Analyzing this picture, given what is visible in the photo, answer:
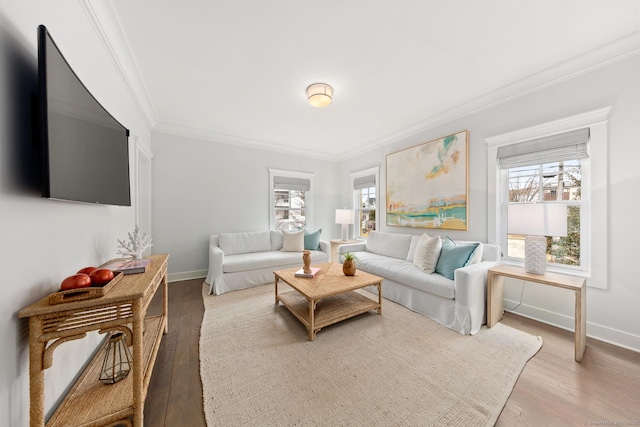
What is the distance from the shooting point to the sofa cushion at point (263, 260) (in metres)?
3.29

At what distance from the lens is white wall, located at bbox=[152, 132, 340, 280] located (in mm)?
3686

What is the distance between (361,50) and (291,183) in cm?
315

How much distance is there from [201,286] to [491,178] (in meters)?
4.31

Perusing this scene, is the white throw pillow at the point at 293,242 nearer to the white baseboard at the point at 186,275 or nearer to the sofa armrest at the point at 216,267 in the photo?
the sofa armrest at the point at 216,267

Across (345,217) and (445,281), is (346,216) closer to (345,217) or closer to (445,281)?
(345,217)

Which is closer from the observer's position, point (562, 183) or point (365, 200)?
point (562, 183)

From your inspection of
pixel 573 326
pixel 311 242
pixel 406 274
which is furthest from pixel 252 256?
pixel 573 326

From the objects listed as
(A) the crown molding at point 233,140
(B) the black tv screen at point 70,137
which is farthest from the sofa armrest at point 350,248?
(B) the black tv screen at point 70,137

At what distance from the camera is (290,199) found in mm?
4973

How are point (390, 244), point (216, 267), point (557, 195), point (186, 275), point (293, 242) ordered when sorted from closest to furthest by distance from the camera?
1. point (557, 195)
2. point (216, 267)
3. point (390, 244)
4. point (186, 275)
5. point (293, 242)

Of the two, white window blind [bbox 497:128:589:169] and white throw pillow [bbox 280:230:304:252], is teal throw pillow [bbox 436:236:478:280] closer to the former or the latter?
white window blind [bbox 497:128:589:169]

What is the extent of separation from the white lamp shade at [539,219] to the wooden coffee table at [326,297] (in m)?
1.38

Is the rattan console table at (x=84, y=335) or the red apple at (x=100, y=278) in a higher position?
the red apple at (x=100, y=278)

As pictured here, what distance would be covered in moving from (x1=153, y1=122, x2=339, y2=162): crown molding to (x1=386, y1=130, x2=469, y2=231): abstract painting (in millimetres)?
1766
